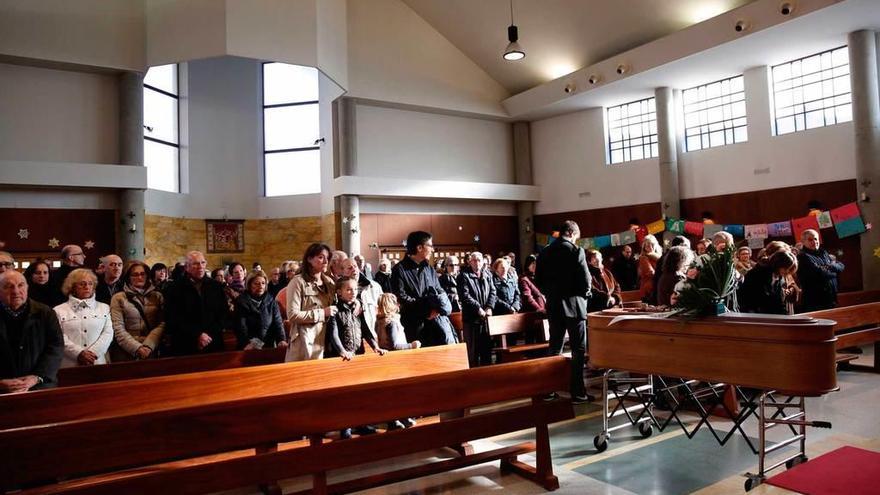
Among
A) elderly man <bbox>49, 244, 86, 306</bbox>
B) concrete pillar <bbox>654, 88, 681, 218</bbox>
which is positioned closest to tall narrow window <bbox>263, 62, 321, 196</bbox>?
concrete pillar <bbox>654, 88, 681, 218</bbox>

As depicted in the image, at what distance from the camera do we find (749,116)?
11102 mm

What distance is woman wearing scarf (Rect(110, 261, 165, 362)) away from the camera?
15.0ft

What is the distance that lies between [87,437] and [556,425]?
3.43m

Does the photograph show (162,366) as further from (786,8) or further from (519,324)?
(786,8)

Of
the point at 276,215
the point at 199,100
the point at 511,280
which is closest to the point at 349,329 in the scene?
the point at 511,280

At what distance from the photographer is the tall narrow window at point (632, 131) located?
1294 cm

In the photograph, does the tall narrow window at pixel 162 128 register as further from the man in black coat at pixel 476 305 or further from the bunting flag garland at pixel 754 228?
the man in black coat at pixel 476 305

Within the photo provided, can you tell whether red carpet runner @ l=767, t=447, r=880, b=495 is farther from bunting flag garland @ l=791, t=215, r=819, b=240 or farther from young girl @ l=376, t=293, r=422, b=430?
bunting flag garland @ l=791, t=215, r=819, b=240

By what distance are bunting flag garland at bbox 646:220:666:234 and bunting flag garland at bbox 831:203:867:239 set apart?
3031 millimetres

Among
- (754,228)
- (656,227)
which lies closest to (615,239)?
(656,227)

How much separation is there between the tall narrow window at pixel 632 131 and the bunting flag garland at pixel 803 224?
3.36 metres

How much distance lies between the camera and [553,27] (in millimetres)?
12008

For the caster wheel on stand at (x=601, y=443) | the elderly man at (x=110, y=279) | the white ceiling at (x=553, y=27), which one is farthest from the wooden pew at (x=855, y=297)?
the elderly man at (x=110, y=279)

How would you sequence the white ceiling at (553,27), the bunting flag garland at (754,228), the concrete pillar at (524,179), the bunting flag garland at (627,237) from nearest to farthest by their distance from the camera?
the bunting flag garland at (754,228)
the white ceiling at (553,27)
the bunting flag garland at (627,237)
the concrete pillar at (524,179)
